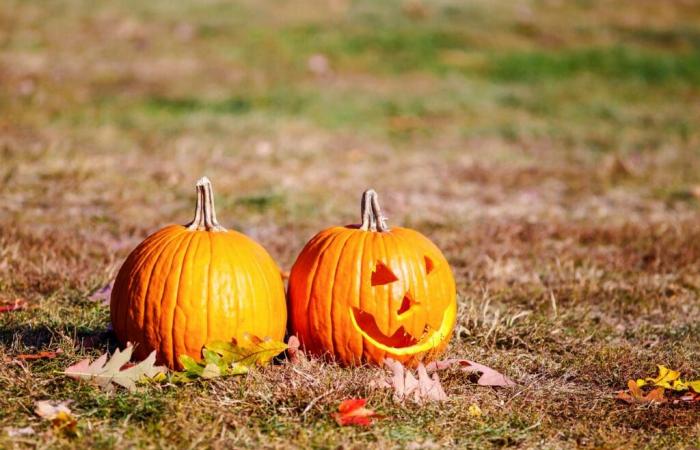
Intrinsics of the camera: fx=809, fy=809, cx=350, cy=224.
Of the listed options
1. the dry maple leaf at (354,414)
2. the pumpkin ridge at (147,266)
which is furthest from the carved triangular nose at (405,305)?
the pumpkin ridge at (147,266)

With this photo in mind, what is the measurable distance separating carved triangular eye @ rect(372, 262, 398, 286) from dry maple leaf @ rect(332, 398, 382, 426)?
57 centimetres

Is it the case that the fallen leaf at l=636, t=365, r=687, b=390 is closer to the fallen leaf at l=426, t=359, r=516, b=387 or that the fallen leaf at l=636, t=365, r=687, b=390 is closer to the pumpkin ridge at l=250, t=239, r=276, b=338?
the fallen leaf at l=426, t=359, r=516, b=387

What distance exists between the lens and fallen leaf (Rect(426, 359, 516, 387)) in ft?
10.7

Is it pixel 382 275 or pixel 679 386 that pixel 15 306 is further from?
pixel 679 386

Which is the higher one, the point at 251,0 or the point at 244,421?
the point at 251,0

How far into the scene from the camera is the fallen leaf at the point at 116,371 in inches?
118

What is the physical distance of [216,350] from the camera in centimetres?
313

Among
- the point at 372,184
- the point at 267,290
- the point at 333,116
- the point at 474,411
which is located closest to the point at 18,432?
the point at 267,290

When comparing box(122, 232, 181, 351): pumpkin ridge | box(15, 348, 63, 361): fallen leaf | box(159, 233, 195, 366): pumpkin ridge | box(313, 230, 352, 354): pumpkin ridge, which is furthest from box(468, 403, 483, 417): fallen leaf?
box(15, 348, 63, 361): fallen leaf

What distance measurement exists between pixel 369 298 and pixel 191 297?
2.33ft

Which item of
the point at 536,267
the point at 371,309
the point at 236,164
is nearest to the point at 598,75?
the point at 236,164

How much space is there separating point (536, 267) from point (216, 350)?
2.77 meters

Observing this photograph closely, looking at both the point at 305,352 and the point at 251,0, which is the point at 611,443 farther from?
the point at 251,0

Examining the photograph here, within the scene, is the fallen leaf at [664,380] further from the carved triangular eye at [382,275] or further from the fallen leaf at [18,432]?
the fallen leaf at [18,432]
